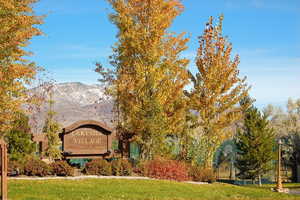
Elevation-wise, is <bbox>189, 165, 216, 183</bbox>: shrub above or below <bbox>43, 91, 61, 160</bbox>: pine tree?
below

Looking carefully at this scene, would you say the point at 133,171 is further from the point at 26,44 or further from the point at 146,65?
the point at 26,44

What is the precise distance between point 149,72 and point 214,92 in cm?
384

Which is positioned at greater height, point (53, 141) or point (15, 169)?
point (53, 141)

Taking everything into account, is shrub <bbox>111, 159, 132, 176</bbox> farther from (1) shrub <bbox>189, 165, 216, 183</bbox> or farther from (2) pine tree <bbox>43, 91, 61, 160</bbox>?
(2) pine tree <bbox>43, 91, 61, 160</bbox>

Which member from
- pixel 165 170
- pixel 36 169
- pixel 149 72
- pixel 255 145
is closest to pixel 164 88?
pixel 149 72

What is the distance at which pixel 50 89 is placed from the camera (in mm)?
25234

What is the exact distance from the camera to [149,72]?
21.5m

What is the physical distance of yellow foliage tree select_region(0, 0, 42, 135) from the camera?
16469 millimetres

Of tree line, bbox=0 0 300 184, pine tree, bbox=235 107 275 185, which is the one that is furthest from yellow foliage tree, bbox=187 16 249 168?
pine tree, bbox=235 107 275 185

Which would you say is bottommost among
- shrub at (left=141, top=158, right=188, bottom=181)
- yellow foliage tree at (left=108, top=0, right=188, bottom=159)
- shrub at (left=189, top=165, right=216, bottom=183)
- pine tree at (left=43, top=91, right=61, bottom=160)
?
shrub at (left=189, top=165, right=216, bottom=183)

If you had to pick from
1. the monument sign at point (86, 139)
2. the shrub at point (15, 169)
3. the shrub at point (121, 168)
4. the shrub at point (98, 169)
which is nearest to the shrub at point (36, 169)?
the shrub at point (15, 169)

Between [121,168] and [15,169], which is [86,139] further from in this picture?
[15,169]

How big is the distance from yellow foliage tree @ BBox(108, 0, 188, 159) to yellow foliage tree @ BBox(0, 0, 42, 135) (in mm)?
4989

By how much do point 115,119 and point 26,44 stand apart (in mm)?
7395
